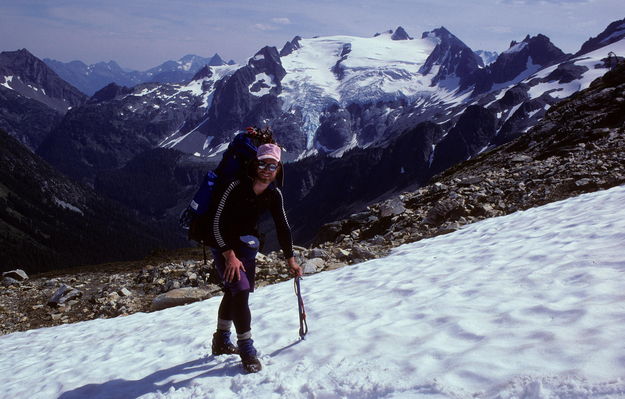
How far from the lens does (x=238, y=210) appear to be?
22.0ft

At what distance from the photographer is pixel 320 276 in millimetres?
13398

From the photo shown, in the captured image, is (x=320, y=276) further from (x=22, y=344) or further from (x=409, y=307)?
(x=22, y=344)

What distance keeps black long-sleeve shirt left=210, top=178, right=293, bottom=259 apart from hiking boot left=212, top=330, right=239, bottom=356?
1805 mm

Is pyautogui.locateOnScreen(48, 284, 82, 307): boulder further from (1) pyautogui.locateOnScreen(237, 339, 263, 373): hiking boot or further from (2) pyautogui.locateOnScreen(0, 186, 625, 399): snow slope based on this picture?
(1) pyautogui.locateOnScreen(237, 339, 263, 373): hiking boot

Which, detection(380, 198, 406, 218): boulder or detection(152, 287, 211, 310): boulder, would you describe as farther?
detection(380, 198, 406, 218): boulder

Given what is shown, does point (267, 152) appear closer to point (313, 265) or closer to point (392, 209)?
point (313, 265)

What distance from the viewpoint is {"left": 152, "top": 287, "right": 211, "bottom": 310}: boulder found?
13930 millimetres

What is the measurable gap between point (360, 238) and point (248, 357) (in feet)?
44.1

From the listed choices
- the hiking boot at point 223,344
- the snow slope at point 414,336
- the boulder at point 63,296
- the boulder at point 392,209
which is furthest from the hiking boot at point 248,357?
the boulder at point 392,209

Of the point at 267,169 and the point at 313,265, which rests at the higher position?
the point at 267,169

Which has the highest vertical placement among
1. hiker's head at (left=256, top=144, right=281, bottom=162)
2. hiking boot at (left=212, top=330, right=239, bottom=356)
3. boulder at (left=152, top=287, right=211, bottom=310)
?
hiker's head at (left=256, top=144, right=281, bottom=162)

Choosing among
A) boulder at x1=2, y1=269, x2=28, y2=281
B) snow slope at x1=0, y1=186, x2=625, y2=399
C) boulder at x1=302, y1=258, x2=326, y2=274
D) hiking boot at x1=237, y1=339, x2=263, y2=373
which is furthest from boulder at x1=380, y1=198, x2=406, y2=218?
boulder at x1=2, y1=269, x2=28, y2=281

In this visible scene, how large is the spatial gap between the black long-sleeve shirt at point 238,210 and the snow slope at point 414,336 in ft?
7.14

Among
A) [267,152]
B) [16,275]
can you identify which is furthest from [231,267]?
[16,275]
